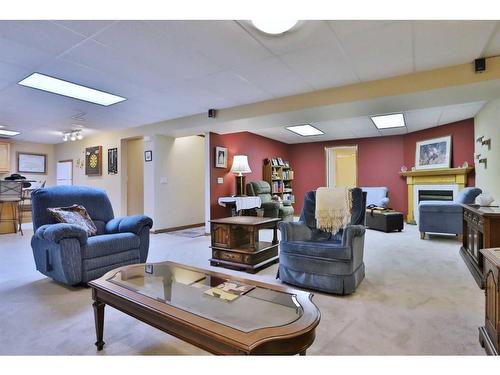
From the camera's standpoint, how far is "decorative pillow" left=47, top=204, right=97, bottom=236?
113 inches

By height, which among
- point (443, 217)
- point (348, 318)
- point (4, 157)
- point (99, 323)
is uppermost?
point (4, 157)

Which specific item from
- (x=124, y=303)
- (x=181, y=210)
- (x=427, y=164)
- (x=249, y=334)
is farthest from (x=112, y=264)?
(x=427, y=164)

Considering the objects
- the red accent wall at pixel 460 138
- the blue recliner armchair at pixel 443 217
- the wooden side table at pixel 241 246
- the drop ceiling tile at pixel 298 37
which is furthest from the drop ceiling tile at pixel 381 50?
the red accent wall at pixel 460 138

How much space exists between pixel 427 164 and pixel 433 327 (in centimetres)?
575

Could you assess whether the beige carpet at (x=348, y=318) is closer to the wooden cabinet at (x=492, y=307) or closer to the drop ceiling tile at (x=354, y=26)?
the wooden cabinet at (x=492, y=307)

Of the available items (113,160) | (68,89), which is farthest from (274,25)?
(113,160)

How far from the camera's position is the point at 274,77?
3.38 meters

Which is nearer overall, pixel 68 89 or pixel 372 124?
pixel 68 89

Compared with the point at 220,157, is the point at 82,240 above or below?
below

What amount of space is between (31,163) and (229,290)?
27.9 feet

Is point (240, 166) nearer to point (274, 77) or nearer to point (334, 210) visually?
point (274, 77)

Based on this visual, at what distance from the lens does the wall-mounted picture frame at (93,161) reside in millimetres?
6773

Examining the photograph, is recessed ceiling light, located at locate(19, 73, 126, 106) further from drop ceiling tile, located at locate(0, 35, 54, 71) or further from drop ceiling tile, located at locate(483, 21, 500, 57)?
drop ceiling tile, located at locate(483, 21, 500, 57)

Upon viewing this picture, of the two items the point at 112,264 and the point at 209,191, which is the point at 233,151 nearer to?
the point at 209,191
